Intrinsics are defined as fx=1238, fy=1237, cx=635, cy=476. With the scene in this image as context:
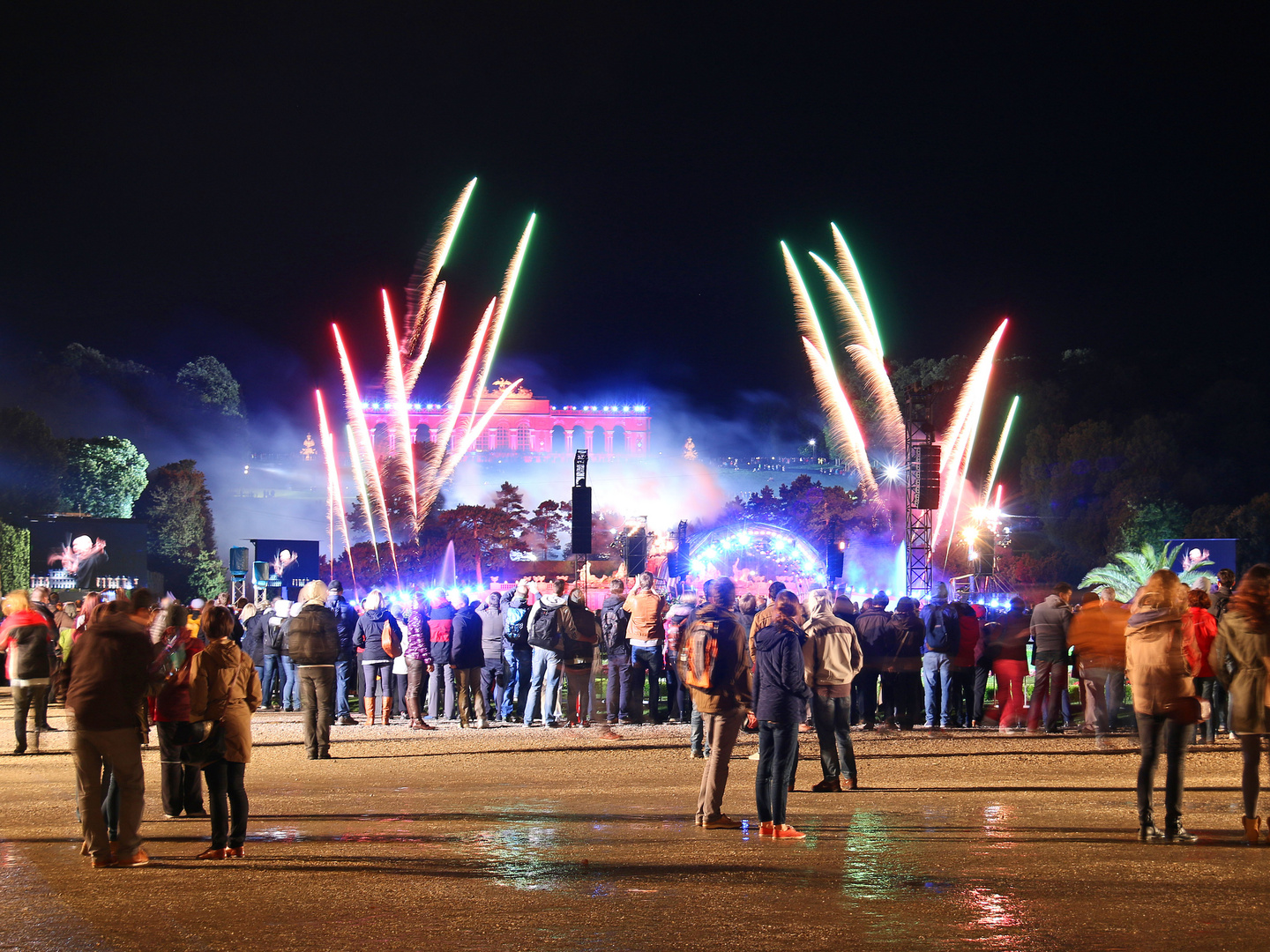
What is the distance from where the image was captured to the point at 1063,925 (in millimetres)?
5137

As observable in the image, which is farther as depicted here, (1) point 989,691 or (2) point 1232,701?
(1) point 989,691

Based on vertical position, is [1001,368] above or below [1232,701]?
above

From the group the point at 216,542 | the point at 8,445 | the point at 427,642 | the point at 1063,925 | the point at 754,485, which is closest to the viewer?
the point at 1063,925

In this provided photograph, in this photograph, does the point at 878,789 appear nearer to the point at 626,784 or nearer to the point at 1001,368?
the point at 626,784

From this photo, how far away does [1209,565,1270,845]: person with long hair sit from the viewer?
22.1 feet

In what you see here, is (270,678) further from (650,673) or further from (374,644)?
(650,673)

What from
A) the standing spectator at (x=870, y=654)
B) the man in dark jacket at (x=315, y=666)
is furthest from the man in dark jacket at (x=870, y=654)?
the man in dark jacket at (x=315, y=666)

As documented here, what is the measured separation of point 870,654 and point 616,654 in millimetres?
2809

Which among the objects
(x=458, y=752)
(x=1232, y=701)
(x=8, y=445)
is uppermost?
(x=8, y=445)

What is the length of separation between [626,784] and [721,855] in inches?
120

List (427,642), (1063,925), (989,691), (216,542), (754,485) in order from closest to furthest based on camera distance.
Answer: (1063,925)
(427,642)
(989,691)
(216,542)
(754,485)

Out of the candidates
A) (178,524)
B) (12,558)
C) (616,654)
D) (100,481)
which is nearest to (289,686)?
(616,654)

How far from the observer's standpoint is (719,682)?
7668 mm

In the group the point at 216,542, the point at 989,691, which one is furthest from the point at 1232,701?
the point at 216,542
